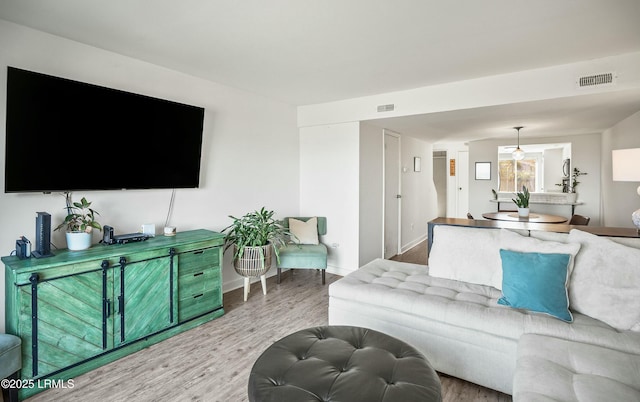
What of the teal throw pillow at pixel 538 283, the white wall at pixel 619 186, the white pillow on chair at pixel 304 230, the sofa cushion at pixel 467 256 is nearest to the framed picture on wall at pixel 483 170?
the white wall at pixel 619 186

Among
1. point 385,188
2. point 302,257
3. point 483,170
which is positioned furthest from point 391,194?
point 483,170

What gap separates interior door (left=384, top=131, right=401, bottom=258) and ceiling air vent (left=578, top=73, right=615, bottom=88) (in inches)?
101

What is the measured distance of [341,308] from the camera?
8.68 feet

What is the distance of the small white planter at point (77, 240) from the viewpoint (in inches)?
97.7

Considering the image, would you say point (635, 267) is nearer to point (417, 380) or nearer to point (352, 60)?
point (417, 380)

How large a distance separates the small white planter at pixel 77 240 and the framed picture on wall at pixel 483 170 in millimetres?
7590

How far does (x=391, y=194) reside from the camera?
215 inches

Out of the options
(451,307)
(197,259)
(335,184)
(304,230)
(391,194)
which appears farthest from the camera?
(391,194)

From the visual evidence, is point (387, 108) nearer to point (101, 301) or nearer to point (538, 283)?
point (538, 283)

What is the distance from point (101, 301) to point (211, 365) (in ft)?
3.07

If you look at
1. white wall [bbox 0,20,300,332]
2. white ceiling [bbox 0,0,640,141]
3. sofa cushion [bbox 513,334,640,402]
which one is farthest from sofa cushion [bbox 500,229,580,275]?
white wall [bbox 0,20,300,332]

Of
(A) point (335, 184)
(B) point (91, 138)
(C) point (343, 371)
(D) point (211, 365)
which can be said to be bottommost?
(D) point (211, 365)

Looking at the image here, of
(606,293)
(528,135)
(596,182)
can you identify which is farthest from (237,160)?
(596,182)

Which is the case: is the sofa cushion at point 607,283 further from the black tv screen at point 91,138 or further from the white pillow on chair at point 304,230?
the black tv screen at point 91,138
